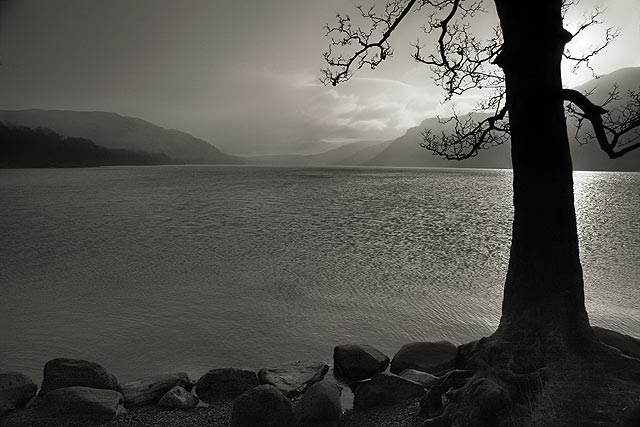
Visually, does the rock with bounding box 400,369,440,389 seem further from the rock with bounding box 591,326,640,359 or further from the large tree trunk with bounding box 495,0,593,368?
the rock with bounding box 591,326,640,359

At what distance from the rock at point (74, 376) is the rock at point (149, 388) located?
16.7 inches

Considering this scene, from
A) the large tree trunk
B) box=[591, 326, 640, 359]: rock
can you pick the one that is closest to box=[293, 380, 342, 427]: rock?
the large tree trunk

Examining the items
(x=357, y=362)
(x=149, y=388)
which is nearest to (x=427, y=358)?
(x=357, y=362)

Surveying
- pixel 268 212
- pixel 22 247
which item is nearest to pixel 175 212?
pixel 268 212

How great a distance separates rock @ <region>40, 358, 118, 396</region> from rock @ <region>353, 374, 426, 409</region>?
5.03m

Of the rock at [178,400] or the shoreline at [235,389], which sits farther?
the rock at [178,400]

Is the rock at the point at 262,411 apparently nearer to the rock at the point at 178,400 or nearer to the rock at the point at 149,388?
the rock at the point at 178,400

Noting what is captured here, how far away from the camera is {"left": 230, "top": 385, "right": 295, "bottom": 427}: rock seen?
6.81 m

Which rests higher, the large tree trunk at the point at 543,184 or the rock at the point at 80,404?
the large tree trunk at the point at 543,184

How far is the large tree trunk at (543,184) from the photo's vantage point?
6805 millimetres

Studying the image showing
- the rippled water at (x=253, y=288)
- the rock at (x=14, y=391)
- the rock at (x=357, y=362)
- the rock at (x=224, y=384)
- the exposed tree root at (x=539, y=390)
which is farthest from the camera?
the rippled water at (x=253, y=288)

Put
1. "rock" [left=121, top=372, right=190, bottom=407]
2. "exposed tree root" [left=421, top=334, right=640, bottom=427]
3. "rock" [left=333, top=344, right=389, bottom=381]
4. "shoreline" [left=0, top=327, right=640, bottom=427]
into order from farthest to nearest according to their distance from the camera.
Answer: "rock" [left=333, top=344, right=389, bottom=381] < "rock" [left=121, top=372, right=190, bottom=407] < "shoreline" [left=0, top=327, right=640, bottom=427] < "exposed tree root" [left=421, top=334, right=640, bottom=427]

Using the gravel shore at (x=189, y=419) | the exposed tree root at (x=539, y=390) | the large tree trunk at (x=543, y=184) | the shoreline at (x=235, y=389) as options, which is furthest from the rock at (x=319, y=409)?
the large tree trunk at (x=543, y=184)

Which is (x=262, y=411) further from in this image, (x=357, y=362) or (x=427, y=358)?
(x=427, y=358)
